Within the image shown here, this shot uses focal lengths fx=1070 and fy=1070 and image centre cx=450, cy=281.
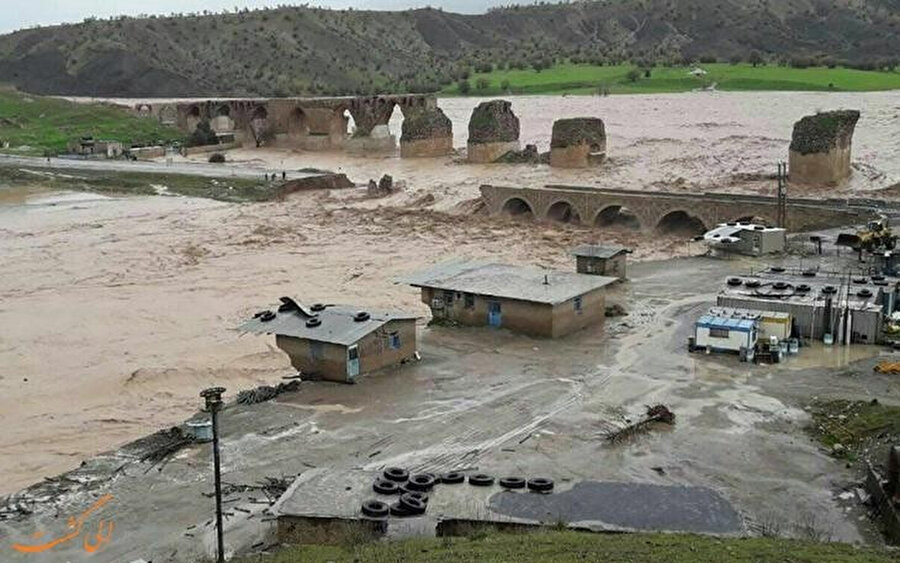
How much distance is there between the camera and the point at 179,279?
42.9 metres

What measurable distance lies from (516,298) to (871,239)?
46.2 ft

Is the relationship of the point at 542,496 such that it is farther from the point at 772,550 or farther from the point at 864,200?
the point at 864,200

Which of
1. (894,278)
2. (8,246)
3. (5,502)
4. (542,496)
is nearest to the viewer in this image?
(542,496)

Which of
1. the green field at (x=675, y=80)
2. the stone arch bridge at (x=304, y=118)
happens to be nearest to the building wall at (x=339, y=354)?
the stone arch bridge at (x=304, y=118)

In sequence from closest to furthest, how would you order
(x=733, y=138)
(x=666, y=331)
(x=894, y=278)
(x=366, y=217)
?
(x=666, y=331)
(x=894, y=278)
(x=366, y=217)
(x=733, y=138)

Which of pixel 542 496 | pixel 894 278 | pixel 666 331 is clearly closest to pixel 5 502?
pixel 542 496

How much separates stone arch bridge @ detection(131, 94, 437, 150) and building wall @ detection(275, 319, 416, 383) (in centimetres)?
5818

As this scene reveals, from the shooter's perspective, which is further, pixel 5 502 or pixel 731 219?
pixel 731 219

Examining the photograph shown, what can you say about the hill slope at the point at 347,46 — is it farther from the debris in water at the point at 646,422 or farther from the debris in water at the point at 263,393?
the debris in water at the point at 263,393

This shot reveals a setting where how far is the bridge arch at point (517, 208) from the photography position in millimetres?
55781

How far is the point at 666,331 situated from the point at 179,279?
20.6m

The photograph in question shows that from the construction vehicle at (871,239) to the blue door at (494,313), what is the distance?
1418 cm

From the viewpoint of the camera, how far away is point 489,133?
72438mm

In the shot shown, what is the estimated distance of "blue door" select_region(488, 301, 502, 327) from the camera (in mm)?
31438
